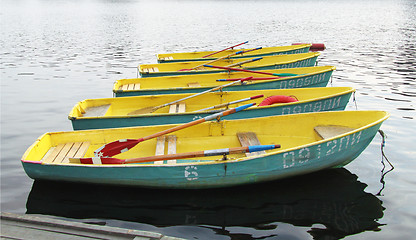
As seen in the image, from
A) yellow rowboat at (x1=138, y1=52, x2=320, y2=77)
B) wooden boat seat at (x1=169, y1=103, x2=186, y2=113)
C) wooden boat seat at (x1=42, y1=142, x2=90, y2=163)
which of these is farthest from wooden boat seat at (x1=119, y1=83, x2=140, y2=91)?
wooden boat seat at (x1=42, y1=142, x2=90, y2=163)

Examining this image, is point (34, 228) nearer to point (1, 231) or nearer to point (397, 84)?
point (1, 231)

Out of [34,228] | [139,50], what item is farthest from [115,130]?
[139,50]

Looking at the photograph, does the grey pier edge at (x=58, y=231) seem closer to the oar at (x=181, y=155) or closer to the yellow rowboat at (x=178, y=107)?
the oar at (x=181, y=155)

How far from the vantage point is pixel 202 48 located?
28484 mm

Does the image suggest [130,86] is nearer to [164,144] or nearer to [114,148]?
[164,144]

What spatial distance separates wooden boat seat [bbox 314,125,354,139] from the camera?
8062mm

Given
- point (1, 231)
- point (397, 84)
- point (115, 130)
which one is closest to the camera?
point (1, 231)

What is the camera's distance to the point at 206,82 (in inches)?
534

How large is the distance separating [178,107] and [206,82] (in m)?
3.22

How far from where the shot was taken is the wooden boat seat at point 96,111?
9726 millimetres

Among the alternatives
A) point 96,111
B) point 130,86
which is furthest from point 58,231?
point 130,86

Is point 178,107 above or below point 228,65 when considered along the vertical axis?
below

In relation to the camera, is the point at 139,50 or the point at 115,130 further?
the point at 139,50

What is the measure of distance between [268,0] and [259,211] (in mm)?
119476
